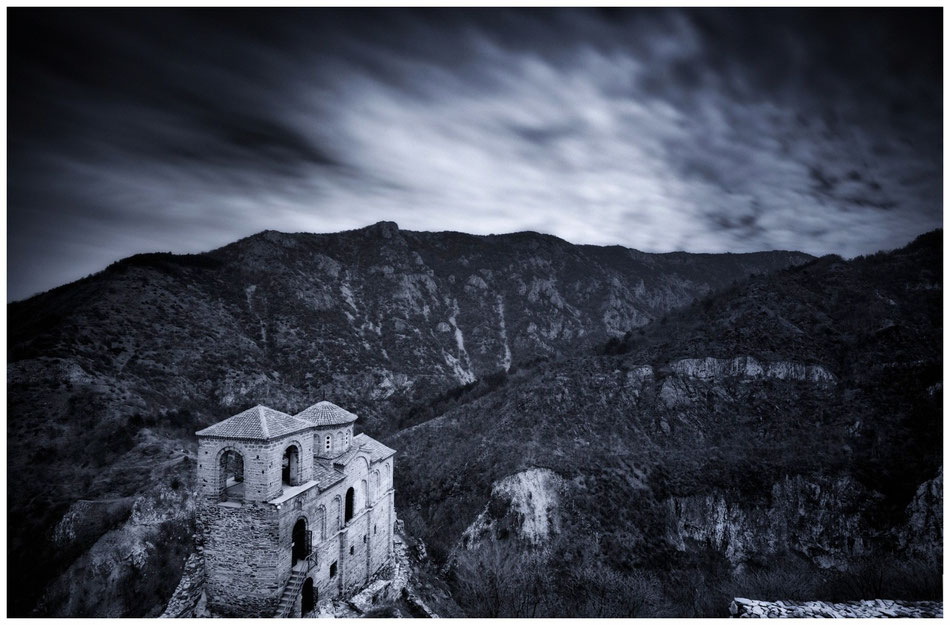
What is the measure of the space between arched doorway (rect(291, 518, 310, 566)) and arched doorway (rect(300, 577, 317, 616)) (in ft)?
3.04

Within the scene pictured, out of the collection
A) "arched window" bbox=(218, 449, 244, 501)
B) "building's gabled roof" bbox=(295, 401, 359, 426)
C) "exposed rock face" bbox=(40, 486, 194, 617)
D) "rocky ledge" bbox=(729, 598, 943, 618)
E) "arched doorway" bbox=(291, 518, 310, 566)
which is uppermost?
"building's gabled roof" bbox=(295, 401, 359, 426)

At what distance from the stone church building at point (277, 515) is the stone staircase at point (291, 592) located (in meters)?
0.03

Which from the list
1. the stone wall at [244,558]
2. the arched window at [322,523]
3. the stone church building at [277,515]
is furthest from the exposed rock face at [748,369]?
the stone wall at [244,558]

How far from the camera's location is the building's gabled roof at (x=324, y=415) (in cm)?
1892

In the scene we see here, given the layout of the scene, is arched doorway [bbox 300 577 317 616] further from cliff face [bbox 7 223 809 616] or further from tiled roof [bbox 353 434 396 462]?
cliff face [bbox 7 223 809 616]

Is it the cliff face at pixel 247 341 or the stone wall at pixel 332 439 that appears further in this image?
the cliff face at pixel 247 341

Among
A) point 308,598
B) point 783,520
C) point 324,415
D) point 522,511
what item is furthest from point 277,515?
point 783,520

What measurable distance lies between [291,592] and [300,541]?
7.44 feet

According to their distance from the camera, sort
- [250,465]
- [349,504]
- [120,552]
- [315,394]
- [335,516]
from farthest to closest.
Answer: [315,394], [120,552], [349,504], [335,516], [250,465]

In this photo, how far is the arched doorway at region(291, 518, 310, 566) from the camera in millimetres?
16219

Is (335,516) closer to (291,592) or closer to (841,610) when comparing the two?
(291,592)

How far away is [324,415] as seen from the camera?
1923 centimetres

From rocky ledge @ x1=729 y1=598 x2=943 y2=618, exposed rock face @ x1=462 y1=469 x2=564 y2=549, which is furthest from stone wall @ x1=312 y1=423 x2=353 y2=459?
rocky ledge @ x1=729 y1=598 x2=943 y2=618

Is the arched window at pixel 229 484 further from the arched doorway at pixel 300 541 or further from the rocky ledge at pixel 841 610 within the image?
the rocky ledge at pixel 841 610
